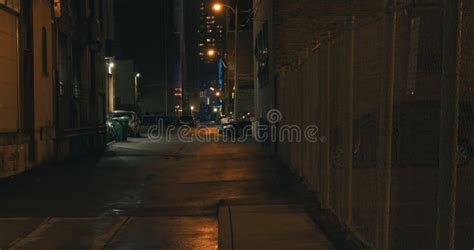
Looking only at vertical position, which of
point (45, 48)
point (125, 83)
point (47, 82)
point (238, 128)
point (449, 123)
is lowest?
point (238, 128)

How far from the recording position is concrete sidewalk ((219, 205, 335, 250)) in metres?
6.90

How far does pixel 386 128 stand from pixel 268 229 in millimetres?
2898

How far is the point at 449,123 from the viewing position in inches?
145

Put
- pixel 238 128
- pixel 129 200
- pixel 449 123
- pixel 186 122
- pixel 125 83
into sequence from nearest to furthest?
pixel 449 123
pixel 129 200
pixel 238 128
pixel 186 122
pixel 125 83

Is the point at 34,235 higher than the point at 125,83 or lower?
lower

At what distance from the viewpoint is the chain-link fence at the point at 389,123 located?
531 cm

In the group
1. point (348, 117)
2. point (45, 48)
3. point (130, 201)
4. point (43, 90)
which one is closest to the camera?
point (348, 117)

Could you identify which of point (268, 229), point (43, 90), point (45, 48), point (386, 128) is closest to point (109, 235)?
point (268, 229)

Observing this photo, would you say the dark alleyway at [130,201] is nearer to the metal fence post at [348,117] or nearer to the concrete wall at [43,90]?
the concrete wall at [43,90]

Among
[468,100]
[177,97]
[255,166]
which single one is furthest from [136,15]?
[468,100]

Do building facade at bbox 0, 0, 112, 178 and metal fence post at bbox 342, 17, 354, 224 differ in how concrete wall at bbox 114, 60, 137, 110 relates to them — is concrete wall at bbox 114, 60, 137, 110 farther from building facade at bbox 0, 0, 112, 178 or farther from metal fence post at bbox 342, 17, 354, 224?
metal fence post at bbox 342, 17, 354, 224

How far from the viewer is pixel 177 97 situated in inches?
3728

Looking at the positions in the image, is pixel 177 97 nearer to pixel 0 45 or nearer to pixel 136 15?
pixel 136 15

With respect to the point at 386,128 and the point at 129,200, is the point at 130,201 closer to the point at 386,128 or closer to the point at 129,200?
the point at 129,200
